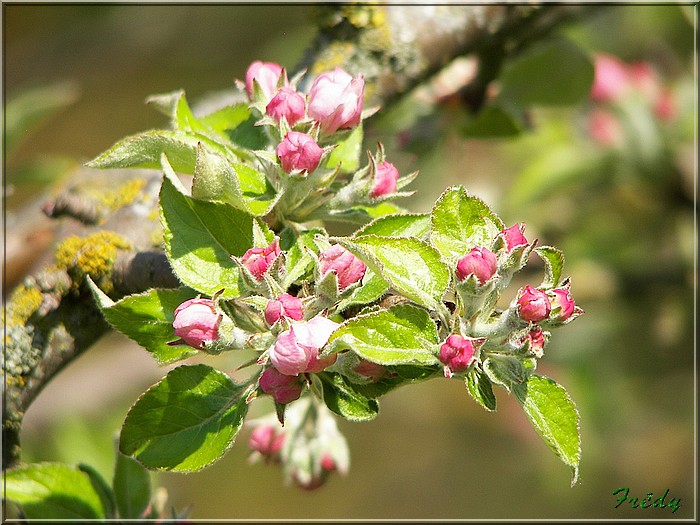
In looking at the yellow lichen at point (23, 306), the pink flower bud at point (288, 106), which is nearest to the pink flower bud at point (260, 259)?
the pink flower bud at point (288, 106)

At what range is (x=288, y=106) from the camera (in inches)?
31.4

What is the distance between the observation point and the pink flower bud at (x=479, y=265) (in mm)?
684

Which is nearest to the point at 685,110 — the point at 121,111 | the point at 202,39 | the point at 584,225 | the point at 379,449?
the point at 584,225

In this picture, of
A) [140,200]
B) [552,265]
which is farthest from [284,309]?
[140,200]

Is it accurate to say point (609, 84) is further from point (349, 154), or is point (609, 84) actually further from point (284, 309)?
point (284, 309)

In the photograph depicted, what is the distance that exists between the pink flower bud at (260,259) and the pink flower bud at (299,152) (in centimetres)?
9

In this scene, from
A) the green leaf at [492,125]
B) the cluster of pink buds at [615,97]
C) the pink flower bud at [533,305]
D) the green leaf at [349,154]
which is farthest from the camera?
the cluster of pink buds at [615,97]

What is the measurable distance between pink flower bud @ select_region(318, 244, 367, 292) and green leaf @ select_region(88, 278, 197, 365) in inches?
6.6

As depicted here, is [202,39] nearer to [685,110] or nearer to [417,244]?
[685,110]

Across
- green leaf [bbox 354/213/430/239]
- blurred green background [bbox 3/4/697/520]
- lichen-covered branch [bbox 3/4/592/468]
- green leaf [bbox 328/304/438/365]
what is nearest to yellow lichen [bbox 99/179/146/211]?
lichen-covered branch [bbox 3/4/592/468]

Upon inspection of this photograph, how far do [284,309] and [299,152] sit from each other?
156 millimetres

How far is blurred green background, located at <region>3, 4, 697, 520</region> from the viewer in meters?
2.02

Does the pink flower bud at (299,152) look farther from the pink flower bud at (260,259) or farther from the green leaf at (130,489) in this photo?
the green leaf at (130,489)

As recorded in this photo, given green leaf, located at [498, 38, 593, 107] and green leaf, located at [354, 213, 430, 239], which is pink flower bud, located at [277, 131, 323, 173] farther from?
green leaf, located at [498, 38, 593, 107]
